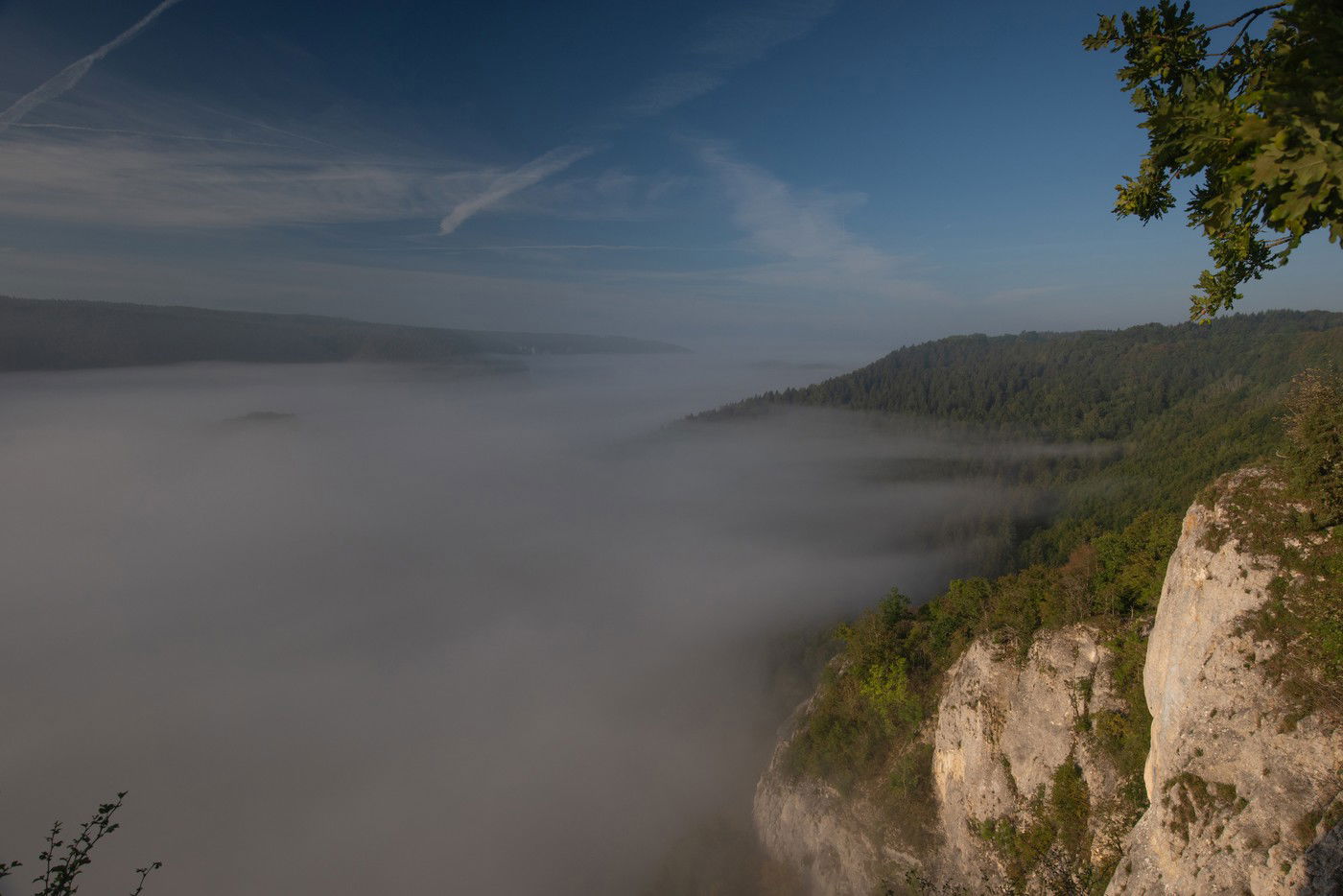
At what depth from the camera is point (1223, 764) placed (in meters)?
12.8

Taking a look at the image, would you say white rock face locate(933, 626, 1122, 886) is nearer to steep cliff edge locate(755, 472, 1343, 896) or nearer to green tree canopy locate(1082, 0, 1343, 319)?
steep cliff edge locate(755, 472, 1343, 896)

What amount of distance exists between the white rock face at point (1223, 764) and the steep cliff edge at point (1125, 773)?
0.12 ft

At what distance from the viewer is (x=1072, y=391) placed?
6422 inches

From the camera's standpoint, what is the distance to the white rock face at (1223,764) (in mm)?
10898

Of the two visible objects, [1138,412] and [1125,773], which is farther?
[1138,412]

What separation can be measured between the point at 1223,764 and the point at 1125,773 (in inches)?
315

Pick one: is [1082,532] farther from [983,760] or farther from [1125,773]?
[1125,773]

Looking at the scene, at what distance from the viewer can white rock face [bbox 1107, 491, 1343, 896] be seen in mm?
10898

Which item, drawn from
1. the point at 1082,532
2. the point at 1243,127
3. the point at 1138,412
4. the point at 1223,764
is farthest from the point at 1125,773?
the point at 1138,412

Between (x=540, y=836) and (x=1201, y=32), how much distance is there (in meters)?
85.0

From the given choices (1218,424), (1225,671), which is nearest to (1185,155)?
(1225,671)

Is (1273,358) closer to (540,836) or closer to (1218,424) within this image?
(1218,424)

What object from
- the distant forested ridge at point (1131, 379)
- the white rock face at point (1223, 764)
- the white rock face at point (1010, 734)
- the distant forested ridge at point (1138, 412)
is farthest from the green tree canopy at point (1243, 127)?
the distant forested ridge at point (1131, 379)

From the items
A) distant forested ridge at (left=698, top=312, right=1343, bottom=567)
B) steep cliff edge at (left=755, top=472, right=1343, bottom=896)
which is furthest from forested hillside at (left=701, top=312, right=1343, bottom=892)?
distant forested ridge at (left=698, top=312, right=1343, bottom=567)
